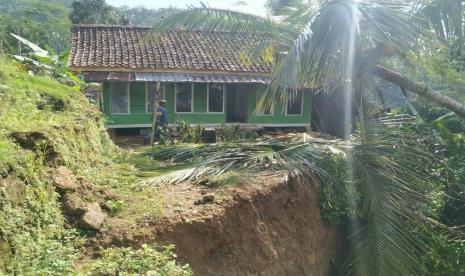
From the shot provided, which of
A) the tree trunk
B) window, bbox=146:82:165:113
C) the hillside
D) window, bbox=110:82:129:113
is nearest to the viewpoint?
the hillside

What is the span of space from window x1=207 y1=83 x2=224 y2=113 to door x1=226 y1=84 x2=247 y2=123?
65 centimetres

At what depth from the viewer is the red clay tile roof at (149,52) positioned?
41.0 feet

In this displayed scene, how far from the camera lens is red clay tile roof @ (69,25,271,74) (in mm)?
12492

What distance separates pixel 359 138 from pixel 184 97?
7.96 meters

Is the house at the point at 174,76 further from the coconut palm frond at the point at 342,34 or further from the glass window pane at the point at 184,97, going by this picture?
the coconut palm frond at the point at 342,34

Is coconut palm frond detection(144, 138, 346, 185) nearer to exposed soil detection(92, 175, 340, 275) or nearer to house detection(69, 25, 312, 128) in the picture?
exposed soil detection(92, 175, 340, 275)

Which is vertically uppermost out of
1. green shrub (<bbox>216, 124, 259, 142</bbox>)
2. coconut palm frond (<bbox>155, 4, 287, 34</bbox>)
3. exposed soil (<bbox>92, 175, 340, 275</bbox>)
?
coconut palm frond (<bbox>155, 4, 287, 34</bbox>)

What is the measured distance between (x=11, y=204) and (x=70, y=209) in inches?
29.9

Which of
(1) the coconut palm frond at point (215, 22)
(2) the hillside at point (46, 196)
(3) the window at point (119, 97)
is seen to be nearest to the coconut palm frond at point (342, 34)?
(1) the coconut palm frond at point (215, 22)

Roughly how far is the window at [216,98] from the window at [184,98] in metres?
0.67

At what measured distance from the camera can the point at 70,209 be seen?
3869 mm

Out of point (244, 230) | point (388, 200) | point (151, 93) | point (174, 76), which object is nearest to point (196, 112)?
point (151, 93)

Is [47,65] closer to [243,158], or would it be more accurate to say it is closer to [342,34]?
[243,158]

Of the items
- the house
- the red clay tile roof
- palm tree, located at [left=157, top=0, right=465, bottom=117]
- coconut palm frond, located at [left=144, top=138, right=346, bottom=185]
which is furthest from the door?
palm tree, located at [left=157, top=0, right=465, bottom=117]
